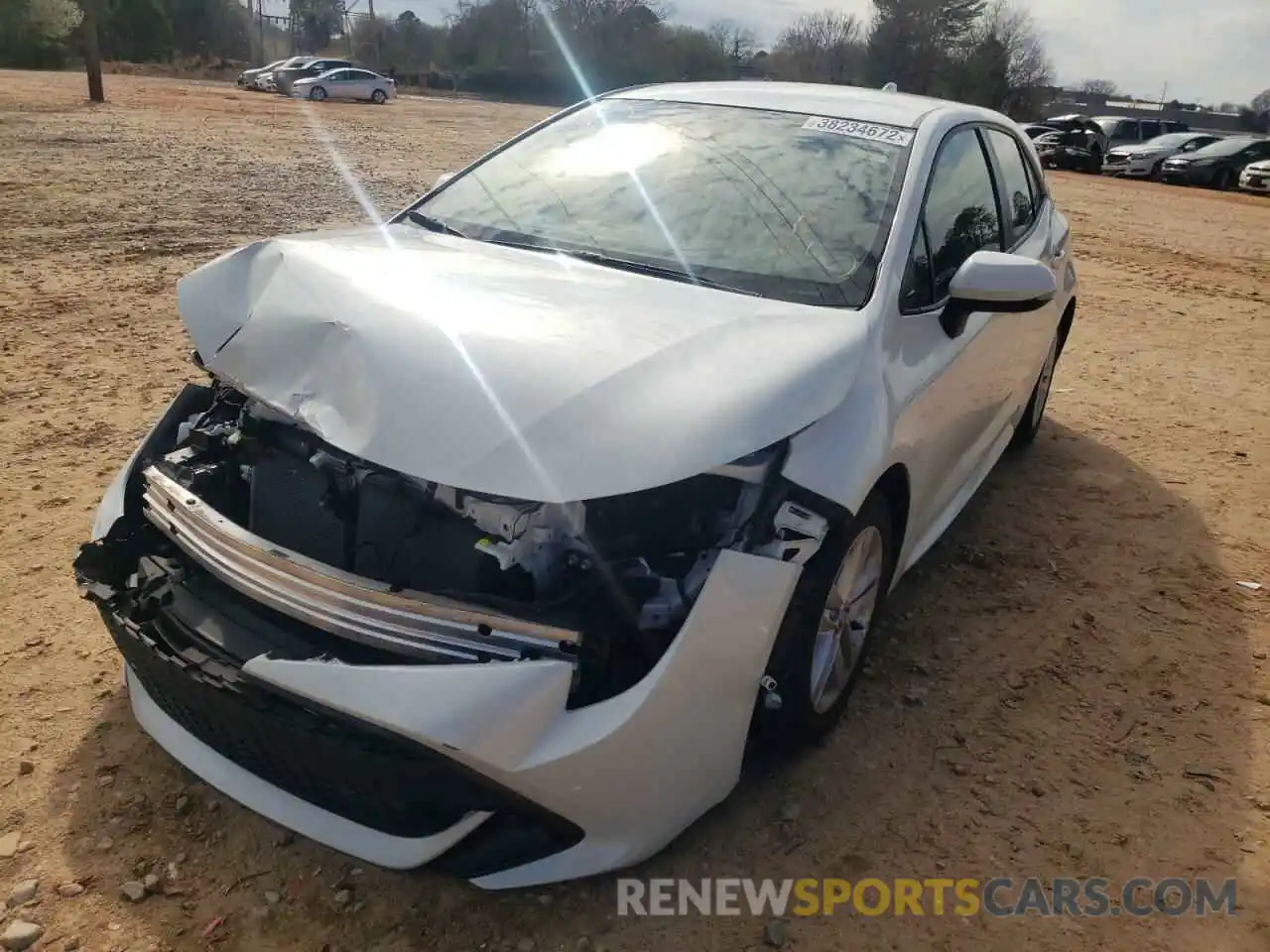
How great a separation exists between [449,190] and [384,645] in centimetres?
216

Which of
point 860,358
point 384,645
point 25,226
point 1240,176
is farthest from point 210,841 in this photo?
point 1240,176

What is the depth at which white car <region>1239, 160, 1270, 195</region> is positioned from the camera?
22781mm

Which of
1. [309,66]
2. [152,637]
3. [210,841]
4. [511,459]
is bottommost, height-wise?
[210,841]

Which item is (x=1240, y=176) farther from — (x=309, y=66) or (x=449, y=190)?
(x=309, y=66)

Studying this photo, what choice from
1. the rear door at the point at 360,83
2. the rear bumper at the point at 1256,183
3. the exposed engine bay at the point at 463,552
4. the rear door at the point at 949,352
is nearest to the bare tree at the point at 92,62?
the rear door at the point at 360,83

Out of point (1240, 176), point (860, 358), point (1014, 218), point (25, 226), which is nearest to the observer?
point (860, 358)

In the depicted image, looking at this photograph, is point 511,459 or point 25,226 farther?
point 25,226

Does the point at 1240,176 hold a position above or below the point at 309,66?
below

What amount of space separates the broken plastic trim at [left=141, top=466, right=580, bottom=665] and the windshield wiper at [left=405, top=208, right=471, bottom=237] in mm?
1481

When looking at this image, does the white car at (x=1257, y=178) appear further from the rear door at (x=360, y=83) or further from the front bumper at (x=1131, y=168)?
the rear door at (x=360, y=83)

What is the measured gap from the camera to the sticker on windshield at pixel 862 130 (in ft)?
10.9

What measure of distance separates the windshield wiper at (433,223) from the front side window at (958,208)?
1.51 meters

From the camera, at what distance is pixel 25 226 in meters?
8.66

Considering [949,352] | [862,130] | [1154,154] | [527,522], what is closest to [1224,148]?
[1154,154]
